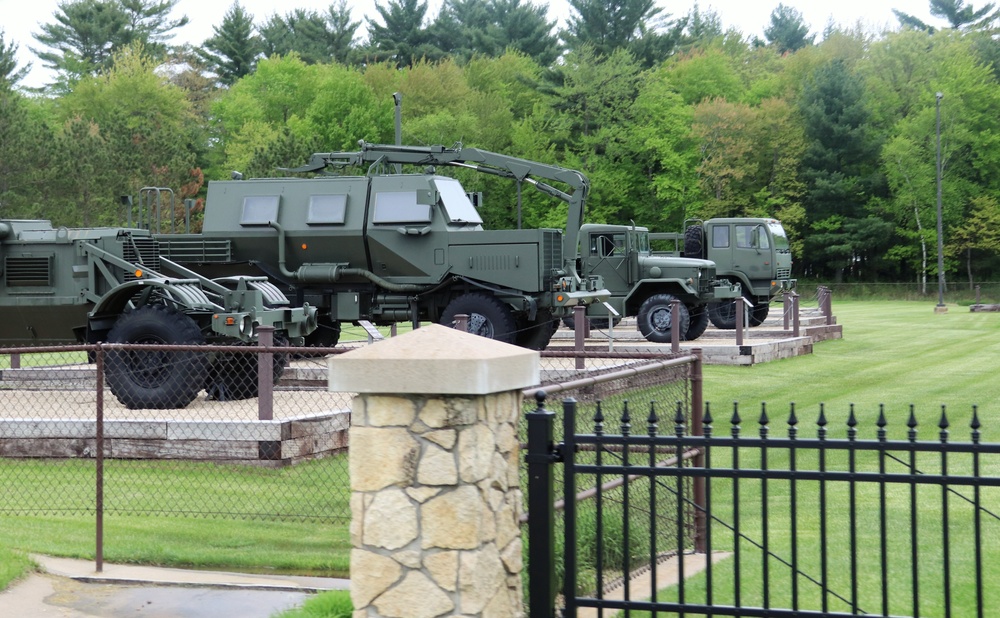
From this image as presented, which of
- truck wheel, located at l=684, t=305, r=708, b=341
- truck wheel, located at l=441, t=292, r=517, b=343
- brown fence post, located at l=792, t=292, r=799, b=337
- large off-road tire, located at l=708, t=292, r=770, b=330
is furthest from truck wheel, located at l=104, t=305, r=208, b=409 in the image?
large off-road tire, located at l=708, t=292, r=770, b=330

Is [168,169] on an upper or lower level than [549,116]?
lower

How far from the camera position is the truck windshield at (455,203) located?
18297 mm

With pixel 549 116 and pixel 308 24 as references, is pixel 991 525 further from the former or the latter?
pixel 308 24

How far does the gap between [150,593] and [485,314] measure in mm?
11439

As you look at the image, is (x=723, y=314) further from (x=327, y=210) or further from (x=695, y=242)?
(x=327, y=210)

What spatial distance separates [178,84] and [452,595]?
72.1 meters

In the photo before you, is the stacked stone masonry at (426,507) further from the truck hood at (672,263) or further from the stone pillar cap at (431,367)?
the truck hood at (672,263)

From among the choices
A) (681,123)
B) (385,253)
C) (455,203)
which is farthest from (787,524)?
(681,123)

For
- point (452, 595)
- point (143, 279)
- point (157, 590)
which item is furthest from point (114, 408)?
point (452, 595)

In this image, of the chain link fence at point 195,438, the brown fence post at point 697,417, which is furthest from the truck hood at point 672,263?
the brown fence post at point 697,417

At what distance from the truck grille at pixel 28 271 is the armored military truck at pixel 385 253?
9.62ft

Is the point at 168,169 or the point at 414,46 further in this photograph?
the point at 414,46

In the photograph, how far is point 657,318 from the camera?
23141mm

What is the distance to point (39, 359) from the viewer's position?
20625mm
